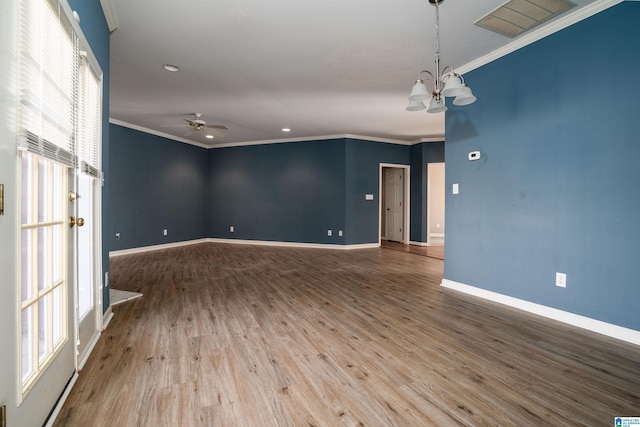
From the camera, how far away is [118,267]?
5230 mm

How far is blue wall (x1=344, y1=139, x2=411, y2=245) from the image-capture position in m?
7.81

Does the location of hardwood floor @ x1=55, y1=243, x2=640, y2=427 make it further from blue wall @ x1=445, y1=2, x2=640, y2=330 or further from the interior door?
blue wall @ x1=445, y1=2, x2=640, y2=330

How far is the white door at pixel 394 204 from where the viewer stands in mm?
9070

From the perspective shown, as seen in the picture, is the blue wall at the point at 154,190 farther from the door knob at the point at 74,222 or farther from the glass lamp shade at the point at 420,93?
the glass lamp shade at the point at 420,93

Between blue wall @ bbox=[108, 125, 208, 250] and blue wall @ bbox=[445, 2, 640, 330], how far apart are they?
6381 millimetres

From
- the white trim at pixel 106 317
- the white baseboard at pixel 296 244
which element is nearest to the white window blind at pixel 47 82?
the white trim at pixel 106 317

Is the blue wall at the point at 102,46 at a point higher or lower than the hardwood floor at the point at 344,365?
higher

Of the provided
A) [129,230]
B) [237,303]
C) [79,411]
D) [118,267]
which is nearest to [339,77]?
[237,303]

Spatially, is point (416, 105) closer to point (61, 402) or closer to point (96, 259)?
point (96, 259)

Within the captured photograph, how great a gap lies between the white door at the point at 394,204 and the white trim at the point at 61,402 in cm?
802

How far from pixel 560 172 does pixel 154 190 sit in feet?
24.5

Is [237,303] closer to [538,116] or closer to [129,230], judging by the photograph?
[538,116]

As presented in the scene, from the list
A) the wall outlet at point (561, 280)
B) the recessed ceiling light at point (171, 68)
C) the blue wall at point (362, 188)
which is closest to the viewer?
the wall outlet at point (561, 280)

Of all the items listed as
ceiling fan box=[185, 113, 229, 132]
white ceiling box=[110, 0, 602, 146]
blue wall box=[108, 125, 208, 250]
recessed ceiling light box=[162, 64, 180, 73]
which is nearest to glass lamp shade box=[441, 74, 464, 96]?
white ceiling box=[110, 0, 602, 146]
